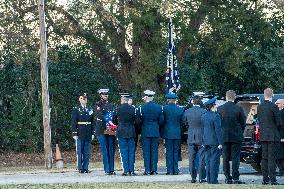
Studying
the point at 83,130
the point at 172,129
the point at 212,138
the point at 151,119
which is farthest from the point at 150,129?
the point at 212,138

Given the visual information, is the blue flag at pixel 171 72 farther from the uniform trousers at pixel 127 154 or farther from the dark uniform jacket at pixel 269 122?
the dark uniform jacket at pixel 269 122

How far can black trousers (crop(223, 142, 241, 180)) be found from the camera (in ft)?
70.2

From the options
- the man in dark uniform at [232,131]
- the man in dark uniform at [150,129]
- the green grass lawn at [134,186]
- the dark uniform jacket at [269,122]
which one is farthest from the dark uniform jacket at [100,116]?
the dark uniform jacket at [269,122]

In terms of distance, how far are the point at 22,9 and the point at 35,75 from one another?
3.00 metres

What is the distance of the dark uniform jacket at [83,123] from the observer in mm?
25109

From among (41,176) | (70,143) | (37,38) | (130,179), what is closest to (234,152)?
(130,179)

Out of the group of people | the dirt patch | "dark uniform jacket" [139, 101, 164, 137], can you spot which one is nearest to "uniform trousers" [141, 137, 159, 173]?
the group of people

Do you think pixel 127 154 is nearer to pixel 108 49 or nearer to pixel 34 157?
pixel 34 157

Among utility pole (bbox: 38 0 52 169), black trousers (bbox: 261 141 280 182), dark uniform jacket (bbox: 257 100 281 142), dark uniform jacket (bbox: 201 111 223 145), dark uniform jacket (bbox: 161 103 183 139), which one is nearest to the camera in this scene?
dark uniform jacket (bbox: 201 111 223 145)

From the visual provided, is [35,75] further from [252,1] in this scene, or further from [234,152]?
[234,152]

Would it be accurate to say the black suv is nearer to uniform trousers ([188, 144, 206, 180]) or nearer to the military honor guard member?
uniform trousers ([188, 144, 206, 180])

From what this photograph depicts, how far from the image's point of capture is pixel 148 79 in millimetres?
36656

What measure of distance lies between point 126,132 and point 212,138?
340 centimetres

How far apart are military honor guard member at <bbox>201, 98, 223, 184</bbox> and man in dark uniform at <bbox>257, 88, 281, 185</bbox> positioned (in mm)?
966
